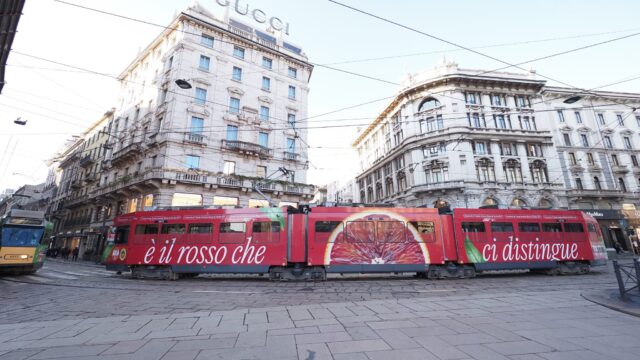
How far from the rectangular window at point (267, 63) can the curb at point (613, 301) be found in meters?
28.8

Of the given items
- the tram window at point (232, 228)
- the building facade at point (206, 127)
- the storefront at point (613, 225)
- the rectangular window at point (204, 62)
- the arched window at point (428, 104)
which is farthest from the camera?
the arched window at point (428, 104)

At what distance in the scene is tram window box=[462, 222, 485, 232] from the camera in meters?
12.1

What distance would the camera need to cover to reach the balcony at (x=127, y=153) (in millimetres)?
24136

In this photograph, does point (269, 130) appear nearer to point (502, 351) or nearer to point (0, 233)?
point (0, 233)

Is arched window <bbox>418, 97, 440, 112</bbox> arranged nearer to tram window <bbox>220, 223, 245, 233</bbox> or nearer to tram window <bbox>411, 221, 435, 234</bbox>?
tram window <bbox>411, 221, 435, 234</bbox>

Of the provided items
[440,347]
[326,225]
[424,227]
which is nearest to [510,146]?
[424,227]

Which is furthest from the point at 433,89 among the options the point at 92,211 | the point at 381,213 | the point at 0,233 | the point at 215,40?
the point at 92,211

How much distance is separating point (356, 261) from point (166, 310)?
7.28 m

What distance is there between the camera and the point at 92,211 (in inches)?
1169

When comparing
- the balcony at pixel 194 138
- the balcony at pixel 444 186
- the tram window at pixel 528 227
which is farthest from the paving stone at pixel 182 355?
the balcony at pixel 444 186

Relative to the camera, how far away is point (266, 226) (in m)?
11.6

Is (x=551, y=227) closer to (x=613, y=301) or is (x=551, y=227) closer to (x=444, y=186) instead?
(x=613, y=301)

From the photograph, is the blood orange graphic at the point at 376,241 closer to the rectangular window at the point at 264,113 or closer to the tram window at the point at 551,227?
the tram window at the point at 551,227

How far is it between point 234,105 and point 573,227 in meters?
25.6
